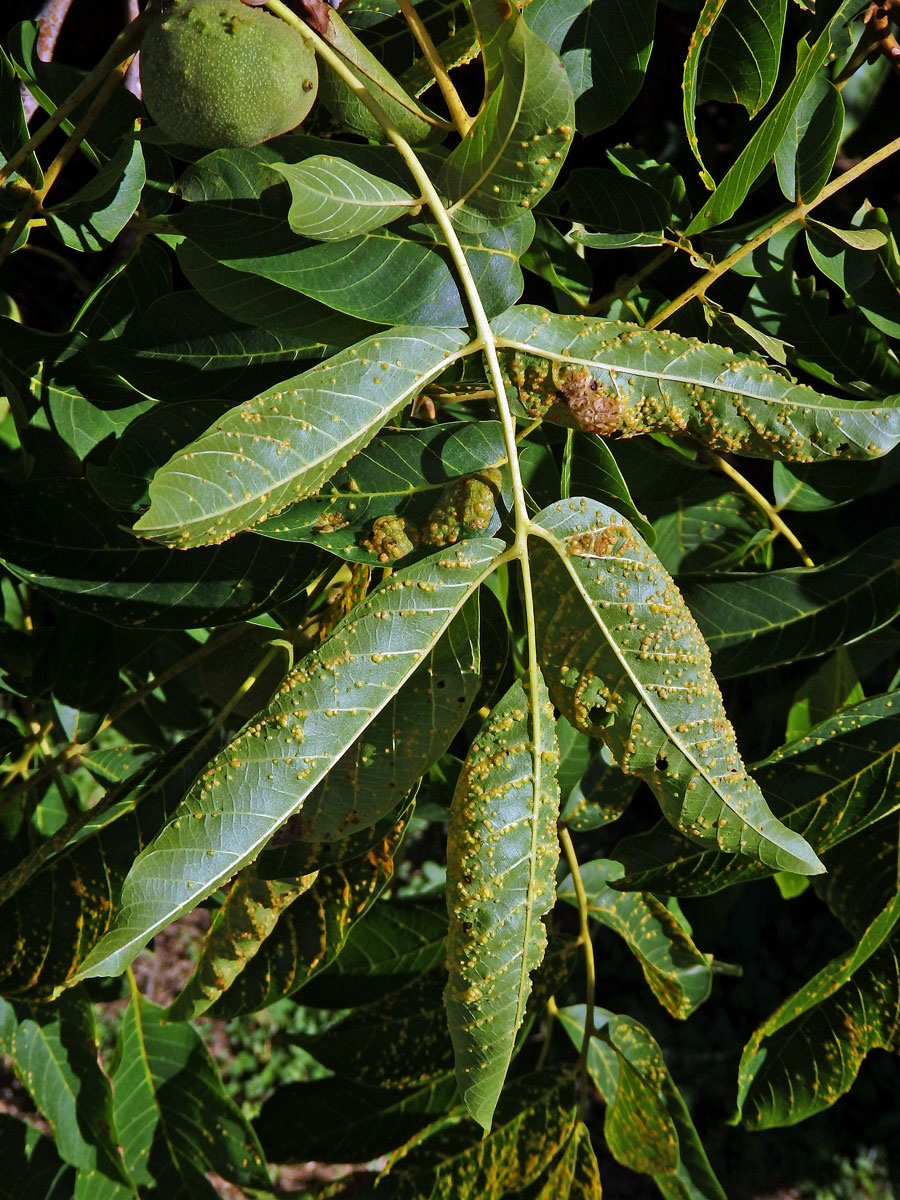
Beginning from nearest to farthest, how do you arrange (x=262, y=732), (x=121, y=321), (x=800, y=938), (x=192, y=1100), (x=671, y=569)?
(x=262, y=732) → (x=121, y=321) → (x=671, y=569) → (x=192, y=1100) → (x=800, y=938)

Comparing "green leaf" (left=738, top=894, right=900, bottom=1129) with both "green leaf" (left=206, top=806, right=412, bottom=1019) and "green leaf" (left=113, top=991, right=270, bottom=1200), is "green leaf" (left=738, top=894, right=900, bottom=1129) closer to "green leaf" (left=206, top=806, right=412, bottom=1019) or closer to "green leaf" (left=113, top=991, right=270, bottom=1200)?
"green leaf" (left=206, top=806, right=412, bottom=1019)

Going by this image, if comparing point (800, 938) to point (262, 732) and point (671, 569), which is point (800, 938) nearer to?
point (671, 569)

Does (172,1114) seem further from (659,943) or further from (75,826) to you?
(659,943)

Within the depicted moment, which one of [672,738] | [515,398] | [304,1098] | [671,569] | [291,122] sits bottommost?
[304,1098]

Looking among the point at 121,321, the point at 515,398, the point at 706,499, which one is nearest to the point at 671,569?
the point at 706,499

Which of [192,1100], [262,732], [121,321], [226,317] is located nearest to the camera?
[262,732]

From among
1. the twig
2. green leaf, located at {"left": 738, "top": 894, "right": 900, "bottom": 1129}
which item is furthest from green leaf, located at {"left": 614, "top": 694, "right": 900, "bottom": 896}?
the twig
